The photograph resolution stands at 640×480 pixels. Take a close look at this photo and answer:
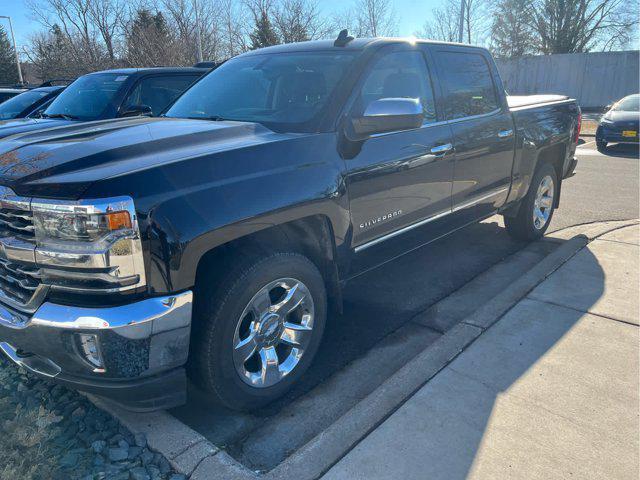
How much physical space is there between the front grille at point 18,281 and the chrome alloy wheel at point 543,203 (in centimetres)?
458

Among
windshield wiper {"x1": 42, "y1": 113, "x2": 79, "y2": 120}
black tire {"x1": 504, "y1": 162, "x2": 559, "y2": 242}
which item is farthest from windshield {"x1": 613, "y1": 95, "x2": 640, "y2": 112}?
windshield wiper {"x1": 42, "y1": 113, "x2": 79, "y2": 120}

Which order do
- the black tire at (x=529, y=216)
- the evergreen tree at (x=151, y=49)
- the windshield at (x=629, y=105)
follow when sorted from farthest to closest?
the evergreen tree at (x=151, y=49)
the windshield at (x=629, y=105)
the black tire at (x=529, y=216)

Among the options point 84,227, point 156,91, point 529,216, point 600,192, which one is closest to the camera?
point 84,227

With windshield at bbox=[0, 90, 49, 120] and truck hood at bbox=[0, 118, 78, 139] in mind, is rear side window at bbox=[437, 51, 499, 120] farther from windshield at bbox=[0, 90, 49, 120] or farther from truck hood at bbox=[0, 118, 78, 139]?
windshield at bbox=[0, 90, 49, 120]

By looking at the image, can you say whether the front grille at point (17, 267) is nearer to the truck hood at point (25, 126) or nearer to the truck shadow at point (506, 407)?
the truck shadow at point (506, 407)

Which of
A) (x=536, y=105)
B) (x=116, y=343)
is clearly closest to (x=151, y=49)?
(x=536, y=105)

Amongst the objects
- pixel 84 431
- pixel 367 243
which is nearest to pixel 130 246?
pixel 84 431

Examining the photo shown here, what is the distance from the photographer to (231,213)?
2248 mm

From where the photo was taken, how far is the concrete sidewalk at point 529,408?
2.26 meters

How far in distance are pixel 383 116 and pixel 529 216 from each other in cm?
298

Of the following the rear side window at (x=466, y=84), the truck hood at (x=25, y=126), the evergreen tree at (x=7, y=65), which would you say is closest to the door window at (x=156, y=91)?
the truck hood at (x=25, y=126)

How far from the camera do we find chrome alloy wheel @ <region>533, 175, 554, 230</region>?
5278 millimetres

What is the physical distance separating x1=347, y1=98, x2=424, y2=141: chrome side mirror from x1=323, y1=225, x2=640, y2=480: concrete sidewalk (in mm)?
1452

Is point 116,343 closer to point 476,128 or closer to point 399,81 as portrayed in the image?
point 399,81
